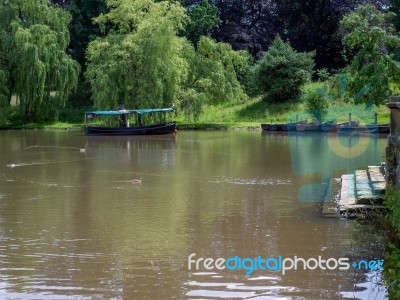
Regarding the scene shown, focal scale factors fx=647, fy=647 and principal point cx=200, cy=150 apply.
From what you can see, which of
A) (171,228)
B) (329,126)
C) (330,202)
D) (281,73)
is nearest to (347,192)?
(330,202)

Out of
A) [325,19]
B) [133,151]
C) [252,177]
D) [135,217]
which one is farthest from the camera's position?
[325,19]

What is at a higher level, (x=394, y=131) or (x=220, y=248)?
(x=394, y=131)

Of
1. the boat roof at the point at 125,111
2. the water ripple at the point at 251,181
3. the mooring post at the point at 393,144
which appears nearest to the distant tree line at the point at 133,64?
the boat roof at the point at 125,111

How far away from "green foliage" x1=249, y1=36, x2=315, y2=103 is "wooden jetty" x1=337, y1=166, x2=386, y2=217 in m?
30.9

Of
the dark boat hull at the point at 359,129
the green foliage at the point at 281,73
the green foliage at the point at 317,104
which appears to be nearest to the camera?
the dark boat hull at the point at 359,129

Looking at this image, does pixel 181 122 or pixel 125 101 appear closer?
pixel 125 101

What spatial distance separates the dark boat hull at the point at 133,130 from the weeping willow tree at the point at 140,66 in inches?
117

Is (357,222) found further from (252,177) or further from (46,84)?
(46,84)

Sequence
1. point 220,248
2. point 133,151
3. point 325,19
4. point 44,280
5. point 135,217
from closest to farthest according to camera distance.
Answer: point 44,280 < point 220,248 < point 135,217 < point 133,151 < point 325,19

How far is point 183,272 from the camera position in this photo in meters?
8.22

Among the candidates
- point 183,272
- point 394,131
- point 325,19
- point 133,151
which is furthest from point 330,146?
point 325,19

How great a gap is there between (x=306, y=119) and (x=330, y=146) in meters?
13.0

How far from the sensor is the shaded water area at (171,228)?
7.64 meters

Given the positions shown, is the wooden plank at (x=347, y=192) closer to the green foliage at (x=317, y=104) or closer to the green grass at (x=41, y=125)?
the green foliage at (x=317, y=104)
